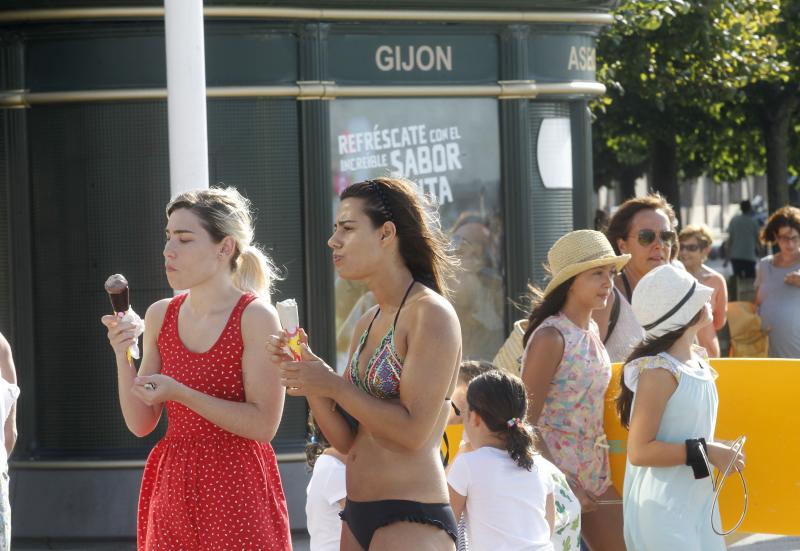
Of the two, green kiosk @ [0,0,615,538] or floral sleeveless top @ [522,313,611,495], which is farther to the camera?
green kiosk @ [0,0,615,538]

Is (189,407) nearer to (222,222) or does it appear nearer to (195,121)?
(222,222)

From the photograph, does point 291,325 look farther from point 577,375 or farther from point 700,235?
point 700,235

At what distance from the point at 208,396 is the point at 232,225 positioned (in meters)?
0.54

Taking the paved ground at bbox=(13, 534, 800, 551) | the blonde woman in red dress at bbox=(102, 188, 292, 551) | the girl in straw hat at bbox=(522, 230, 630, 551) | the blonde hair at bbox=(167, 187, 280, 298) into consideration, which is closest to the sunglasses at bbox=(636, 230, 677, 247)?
the girl in straw hat at bbox=(522, 230, 630, 551)

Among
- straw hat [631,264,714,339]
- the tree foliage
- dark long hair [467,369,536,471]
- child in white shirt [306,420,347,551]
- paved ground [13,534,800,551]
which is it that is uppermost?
the tree foliage

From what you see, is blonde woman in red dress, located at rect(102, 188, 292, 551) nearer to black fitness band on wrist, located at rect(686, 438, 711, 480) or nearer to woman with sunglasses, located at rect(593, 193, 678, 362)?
black fitness band on wrist, located at rect(686, 438, 711, 480)

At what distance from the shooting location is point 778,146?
23.0 meters

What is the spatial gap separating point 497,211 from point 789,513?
3.21 m

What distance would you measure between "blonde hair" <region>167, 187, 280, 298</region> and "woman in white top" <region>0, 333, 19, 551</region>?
3.30 feet

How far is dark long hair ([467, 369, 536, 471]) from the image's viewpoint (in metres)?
4.74

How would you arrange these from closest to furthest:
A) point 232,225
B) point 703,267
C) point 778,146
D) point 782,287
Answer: point 232,225, point 703,267, point 782,287, point 778,146

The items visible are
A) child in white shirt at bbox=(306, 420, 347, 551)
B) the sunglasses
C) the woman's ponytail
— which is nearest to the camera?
the woman's ponytail

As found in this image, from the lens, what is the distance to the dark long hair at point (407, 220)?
391cm

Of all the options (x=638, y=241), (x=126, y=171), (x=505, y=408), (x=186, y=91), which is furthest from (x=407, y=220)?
(x=126, y=171)
